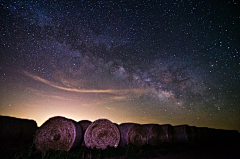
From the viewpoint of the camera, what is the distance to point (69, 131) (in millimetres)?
6832

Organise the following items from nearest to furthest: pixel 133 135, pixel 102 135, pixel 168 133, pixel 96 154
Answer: pixel 96 154 → pixel 102 135 → pixel 133 135 → pixel 168 133

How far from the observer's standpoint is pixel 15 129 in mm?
6703

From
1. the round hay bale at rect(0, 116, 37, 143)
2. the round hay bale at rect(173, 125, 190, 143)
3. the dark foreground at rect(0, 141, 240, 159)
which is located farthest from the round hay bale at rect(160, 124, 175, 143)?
the round hay bale at rect(0, 116, 37, 143)

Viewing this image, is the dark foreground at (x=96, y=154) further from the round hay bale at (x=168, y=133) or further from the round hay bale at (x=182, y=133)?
the round hay bale at (x=182, y=133)

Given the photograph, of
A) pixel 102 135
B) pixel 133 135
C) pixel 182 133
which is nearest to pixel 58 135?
pixel 102 135

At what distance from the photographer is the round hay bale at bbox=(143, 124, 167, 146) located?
11.3 m

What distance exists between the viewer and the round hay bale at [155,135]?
11320 millimetres

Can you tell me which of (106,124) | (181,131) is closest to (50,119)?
(106,124)

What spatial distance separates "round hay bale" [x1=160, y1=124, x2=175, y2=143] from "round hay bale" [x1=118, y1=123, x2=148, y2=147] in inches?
112

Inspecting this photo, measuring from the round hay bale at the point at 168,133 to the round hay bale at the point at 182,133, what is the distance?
66cm

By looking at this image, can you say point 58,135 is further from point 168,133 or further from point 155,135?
point 168,133

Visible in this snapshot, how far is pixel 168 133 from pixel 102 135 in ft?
26.1

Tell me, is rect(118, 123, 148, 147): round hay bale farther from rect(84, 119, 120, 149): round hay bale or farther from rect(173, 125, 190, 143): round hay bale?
rect(173, 125, 190, 143): round hay bale

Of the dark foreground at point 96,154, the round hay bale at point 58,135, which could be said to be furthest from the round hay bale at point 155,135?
the round hay bale at point 58,135
